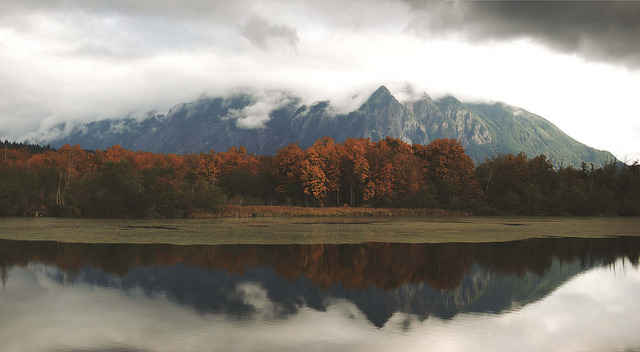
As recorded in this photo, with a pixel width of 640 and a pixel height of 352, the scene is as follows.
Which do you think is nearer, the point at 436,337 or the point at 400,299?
the point at 436,337

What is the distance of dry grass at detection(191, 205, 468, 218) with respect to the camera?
265ft

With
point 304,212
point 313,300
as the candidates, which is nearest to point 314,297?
point 313,300

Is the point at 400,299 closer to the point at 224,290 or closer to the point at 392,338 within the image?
the point at 392,338

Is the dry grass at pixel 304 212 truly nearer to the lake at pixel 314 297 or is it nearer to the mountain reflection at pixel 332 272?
the lake at pixel 314 297

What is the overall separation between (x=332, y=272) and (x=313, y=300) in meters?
6.22

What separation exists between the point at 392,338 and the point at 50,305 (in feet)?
41.8

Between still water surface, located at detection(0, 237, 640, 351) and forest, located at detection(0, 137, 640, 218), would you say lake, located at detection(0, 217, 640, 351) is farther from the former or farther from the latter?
forest, located at detection(0, 137, 640, 218)

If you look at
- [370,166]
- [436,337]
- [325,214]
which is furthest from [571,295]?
[370,166]

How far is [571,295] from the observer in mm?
21281

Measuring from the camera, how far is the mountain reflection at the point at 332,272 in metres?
18.9

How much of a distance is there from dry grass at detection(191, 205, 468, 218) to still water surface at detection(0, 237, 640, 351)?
1876 inches

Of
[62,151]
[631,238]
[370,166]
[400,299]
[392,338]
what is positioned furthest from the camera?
[62,151]

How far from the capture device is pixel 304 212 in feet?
285

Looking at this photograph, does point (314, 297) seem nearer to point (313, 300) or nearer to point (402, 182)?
point (313, 300)
